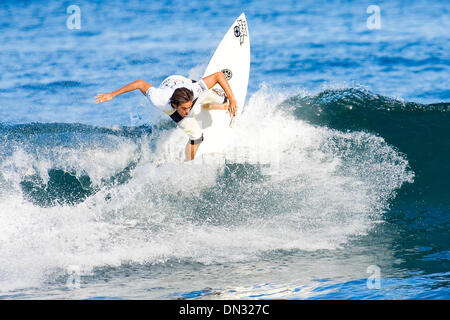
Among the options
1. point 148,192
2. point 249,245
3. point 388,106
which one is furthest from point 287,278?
point 388,106

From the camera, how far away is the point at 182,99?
6879mm

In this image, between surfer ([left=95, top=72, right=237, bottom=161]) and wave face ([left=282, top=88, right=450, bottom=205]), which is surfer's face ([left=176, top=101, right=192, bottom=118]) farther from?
wave face ([left=282, top=88, right=450, bottom=205])

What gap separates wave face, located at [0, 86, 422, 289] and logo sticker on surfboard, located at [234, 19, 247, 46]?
0.97 m

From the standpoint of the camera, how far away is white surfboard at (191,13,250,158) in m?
8.43

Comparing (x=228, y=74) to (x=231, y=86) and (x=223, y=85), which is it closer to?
(x=231, y=86)

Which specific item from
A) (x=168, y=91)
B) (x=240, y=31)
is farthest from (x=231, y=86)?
(x=168, y=91)

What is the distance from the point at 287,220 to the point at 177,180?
1.67 metres

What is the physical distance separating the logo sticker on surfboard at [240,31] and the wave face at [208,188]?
97 cm

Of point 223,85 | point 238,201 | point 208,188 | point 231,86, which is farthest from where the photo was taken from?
point 231,86

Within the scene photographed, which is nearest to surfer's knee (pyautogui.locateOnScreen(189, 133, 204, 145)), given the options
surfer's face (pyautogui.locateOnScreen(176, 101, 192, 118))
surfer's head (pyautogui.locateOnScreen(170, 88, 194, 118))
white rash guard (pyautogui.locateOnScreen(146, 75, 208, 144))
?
white rash guard (pyautogui.locateOnScreen(146, 75, 208, 144))

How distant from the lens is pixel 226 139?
8695 mm

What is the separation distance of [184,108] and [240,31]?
9.74ft

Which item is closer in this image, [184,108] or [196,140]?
[184,108]

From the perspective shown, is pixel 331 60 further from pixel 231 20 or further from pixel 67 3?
pixel 67 3
